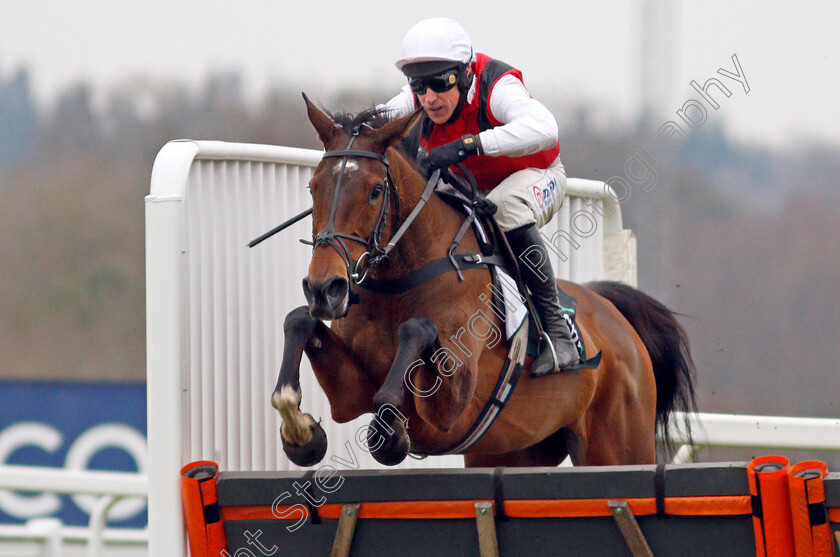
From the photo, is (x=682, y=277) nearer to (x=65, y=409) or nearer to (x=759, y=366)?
(x=759, y=366)

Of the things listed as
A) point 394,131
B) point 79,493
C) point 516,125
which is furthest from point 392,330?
point 79,493

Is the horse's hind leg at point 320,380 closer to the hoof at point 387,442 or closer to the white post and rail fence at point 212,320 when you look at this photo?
the hoof at point 387,442

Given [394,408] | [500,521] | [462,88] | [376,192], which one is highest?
[462,88]

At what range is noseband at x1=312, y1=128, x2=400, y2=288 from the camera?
2787 mm

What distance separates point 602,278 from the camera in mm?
5398

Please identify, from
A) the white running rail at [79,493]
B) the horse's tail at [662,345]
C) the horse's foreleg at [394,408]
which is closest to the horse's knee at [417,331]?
the horse's foreleg at [394,408]

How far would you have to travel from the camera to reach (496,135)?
330 cm

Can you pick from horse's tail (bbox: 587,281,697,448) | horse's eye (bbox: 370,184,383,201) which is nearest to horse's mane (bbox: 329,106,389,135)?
horse's eye (bbox: 370,184,383,201)

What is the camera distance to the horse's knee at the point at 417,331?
2.96 m

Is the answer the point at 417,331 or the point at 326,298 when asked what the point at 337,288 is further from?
the point at 417,331

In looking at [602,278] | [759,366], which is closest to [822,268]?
[759,366]

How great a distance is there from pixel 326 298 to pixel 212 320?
86 cm

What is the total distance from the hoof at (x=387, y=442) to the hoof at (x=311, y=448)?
180mm

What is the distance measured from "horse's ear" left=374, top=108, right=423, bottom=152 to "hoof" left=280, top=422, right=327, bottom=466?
842mm
